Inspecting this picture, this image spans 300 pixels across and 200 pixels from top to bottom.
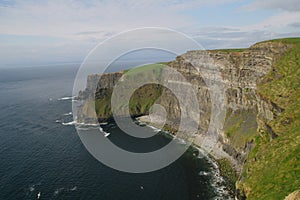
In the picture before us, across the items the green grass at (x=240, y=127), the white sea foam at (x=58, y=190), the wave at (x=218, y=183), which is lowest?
the wave at (x=218, y=183)

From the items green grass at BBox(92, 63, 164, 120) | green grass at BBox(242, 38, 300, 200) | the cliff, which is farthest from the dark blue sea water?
green grass at BBox(92, 63, 164, 120)

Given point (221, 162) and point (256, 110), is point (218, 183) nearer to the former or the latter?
point (221, 162)

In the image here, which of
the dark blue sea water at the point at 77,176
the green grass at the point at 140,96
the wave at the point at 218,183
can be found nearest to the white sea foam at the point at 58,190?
the dark blue sea water at the point at 77,176

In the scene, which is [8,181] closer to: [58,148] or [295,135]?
[58,148]

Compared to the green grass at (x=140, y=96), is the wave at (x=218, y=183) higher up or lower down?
lower down

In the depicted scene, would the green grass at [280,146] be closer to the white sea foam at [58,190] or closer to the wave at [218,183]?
the wave at [218,183]

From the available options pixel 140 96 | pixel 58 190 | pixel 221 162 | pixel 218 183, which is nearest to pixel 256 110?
pixel 221 162

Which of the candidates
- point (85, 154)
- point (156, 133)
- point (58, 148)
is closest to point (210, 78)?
point (156, 133)

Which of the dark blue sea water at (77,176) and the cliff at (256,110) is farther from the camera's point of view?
the dark blue sea water at (77,176)
